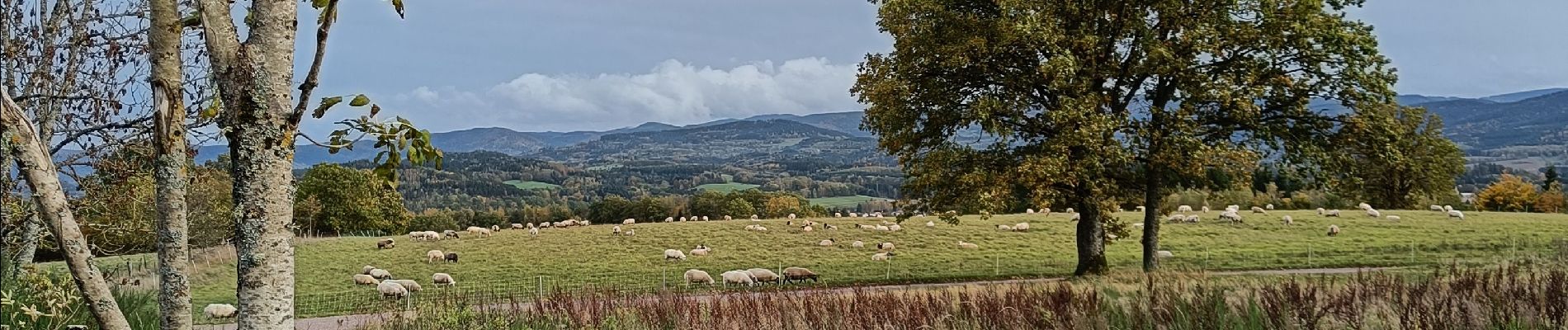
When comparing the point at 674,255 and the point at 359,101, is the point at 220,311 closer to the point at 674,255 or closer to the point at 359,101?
the point at 359,101

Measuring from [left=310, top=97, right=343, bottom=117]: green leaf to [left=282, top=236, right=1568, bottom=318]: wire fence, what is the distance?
18363 millimetres

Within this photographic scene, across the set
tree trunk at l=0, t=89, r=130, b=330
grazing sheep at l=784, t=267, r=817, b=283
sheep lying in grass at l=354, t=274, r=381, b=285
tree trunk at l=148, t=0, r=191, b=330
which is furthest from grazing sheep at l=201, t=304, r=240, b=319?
tree trunk at l=0, t=89, r=130, b=330

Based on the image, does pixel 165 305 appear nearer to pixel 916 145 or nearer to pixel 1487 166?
pixel 916 145

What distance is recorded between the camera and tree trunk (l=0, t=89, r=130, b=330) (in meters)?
2.56

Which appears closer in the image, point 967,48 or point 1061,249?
point 967,48

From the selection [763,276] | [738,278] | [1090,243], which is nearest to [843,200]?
[763,276]

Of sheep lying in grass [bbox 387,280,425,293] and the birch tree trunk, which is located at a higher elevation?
the birch tree trunk

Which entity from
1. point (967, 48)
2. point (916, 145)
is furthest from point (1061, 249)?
point (967, 48)

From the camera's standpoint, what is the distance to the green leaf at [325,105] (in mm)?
3061

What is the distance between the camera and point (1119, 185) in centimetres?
2120

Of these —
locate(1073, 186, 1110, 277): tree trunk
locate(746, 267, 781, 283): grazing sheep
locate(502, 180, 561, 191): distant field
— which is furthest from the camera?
locate(502, 180, 561, 191): distant field

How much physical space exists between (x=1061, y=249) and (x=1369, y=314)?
94.8 ft

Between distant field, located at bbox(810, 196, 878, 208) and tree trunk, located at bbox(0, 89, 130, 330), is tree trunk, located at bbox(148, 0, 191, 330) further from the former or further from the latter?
distant field, located at bbox(810, 196, 878, 208)

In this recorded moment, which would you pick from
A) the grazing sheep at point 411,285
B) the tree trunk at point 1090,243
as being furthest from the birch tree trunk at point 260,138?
the grazing sheep at point 411,285
